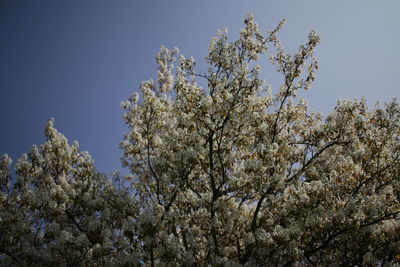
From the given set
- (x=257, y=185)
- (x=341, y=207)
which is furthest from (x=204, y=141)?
(x=341, y=207)

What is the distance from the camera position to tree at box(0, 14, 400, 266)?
12.1m

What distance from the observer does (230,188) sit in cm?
1325

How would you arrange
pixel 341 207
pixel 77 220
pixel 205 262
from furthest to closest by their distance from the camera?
pixel 77 220 < pixel 205 262 < pixel 341 207

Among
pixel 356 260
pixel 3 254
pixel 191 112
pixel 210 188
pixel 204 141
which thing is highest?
pixel 191 112

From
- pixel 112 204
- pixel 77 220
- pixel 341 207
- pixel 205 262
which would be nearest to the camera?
pixel 341 207

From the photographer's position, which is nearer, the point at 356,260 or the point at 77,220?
the point at 356,260

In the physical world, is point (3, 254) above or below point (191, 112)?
below

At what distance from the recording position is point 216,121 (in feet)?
44.0

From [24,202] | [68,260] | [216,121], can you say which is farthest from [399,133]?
[24,202]

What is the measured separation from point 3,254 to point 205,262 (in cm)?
890

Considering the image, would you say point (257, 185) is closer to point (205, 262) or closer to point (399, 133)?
point (205, 262)

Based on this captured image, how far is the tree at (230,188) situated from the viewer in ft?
39.5

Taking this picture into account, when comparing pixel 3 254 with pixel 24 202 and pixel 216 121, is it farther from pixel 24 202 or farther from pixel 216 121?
pixel 216 121

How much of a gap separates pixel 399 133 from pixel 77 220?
15.9 m
